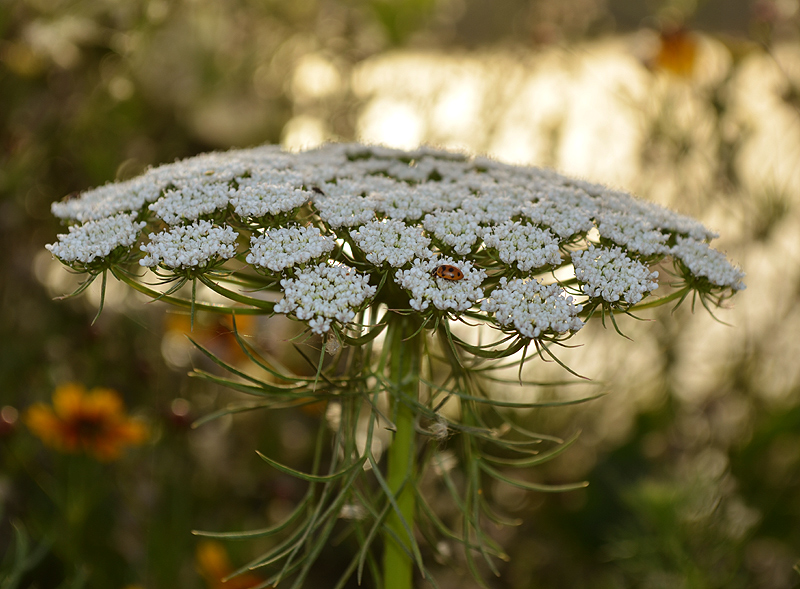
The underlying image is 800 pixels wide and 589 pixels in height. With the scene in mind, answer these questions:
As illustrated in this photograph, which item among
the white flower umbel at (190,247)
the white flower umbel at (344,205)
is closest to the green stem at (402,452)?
the white flower umbel at (344,205)

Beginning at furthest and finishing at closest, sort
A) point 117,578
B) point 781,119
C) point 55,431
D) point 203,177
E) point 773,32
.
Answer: point 781,119 < point 773,32 < point 117,578 < point 55,431 < point 203,177

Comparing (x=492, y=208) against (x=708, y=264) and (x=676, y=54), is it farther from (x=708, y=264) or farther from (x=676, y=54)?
(x=676, y=54)

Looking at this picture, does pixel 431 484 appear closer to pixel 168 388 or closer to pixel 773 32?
pixel 168 388

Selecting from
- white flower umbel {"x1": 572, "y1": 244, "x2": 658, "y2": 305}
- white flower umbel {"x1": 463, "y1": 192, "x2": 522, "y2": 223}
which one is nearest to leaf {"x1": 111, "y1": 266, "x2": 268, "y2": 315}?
white flower umbel {"x1": 463, "y1": 192, "x2": 522, "y2": 223}

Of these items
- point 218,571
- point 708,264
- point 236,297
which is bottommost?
point 218,571

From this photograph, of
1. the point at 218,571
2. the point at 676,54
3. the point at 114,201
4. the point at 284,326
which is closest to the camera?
the point at 114,201

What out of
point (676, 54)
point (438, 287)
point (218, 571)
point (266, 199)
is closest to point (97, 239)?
point (266, 199)

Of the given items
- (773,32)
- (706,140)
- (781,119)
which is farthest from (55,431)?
(781,119)
